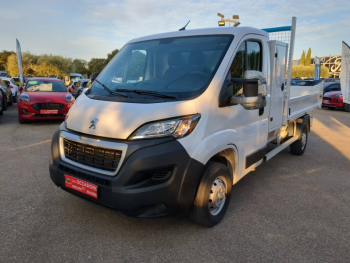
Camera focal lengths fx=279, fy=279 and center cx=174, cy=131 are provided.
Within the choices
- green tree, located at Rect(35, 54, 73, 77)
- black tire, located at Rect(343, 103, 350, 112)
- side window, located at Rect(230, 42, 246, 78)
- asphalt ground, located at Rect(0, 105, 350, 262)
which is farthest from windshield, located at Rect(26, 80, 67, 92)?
green tree, located at Rect(35, 54, 73, 77)

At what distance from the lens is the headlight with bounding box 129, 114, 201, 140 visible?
8.39ft

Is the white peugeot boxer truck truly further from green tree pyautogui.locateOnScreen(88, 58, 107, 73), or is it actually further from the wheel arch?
green tree pyautogui.locateOnScreen(88, 58, 107, 73)

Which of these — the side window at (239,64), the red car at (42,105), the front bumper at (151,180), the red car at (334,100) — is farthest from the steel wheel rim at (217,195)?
the red car at (334,100)

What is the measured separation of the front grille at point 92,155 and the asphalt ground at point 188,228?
81 centimetres

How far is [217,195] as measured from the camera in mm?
3100

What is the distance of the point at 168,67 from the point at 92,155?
138cm

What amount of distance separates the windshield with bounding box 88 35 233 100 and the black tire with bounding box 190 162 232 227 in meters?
0.81

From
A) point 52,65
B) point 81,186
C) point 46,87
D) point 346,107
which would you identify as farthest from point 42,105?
point 52,65

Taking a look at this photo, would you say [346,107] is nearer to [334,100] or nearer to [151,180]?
[334,100]

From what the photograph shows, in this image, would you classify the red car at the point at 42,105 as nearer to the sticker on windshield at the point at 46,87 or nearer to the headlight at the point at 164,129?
the sticker on windshield at the point at 46,87

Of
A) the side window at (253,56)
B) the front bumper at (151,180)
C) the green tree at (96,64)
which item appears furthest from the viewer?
the green tree at (96,64)

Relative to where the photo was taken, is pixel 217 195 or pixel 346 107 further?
pixel 346 107

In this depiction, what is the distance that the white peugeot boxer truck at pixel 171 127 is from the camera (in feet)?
8.27

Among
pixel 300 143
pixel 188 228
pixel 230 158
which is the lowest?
pixel 188 228
